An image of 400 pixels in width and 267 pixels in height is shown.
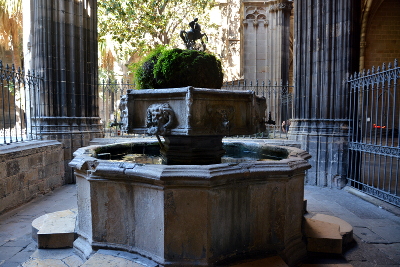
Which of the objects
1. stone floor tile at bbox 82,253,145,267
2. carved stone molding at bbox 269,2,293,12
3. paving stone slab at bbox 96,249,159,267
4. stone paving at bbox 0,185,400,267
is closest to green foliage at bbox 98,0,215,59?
carved stone molding at bbox 269,2,293,12

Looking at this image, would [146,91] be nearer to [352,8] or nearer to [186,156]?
[186,156]

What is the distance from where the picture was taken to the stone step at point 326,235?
3.53 metres

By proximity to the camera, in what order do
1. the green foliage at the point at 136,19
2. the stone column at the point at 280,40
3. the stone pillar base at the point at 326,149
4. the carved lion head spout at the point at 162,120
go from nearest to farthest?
the carved lion head spout at the point at 162,120
the stone pillar base at the point at 326,149
the green foliage at the point at 136,19
the stone column at the point at 280,40

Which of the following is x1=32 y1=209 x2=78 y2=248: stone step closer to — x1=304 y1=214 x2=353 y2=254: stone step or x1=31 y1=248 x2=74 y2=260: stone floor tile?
x1=31 y1=248 x2=74 y2=260: stone floor tile

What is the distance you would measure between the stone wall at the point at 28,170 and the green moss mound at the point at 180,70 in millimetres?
3465

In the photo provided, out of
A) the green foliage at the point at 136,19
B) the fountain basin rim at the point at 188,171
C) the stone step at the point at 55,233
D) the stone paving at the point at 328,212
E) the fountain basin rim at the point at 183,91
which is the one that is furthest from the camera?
the green foliage at the point at 136,19

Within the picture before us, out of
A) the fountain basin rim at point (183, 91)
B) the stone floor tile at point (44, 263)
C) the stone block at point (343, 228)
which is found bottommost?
the stone floor tile at point (44, 263)

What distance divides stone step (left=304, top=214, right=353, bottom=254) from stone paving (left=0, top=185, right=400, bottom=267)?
9 cm

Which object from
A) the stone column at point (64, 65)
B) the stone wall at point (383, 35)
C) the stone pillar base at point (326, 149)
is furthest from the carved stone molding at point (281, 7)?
the stone column at point (64, 65)

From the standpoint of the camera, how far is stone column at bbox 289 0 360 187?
7488 millimetres

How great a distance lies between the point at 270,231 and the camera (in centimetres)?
318

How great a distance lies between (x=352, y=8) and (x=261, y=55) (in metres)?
8.19

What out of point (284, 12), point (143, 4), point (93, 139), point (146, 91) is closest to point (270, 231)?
point (146, 91)

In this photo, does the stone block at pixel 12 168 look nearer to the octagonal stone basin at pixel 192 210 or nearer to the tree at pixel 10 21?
the octagonal stone basin at pixel 192 210
